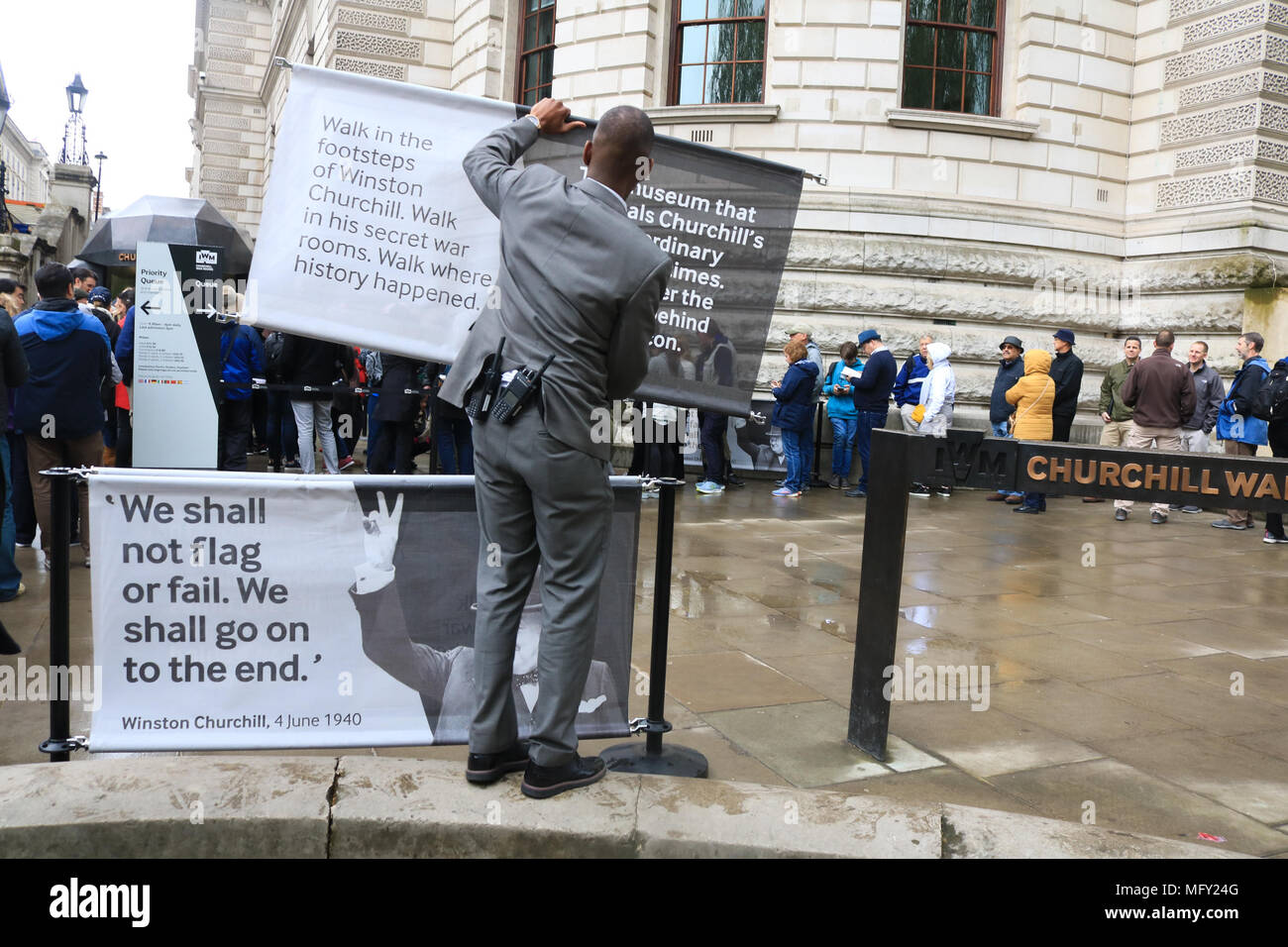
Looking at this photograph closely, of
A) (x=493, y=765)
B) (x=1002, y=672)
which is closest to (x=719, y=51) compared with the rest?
(x=1002, y=672)

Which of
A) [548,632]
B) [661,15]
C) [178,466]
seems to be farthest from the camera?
[661,15]

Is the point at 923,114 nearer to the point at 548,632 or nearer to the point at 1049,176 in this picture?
the point at 1049,176

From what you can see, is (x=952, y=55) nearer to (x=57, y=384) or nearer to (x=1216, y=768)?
(x=57, y=384)

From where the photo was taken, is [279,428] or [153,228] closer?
[279,428]

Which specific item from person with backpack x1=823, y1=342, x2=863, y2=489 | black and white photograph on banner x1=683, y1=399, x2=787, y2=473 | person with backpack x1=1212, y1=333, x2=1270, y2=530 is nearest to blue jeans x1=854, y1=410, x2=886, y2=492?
person with backpack x1=823, y1=342, x2=863, y2=489

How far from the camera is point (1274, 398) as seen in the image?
10.8 meters

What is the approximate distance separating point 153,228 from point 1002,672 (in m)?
15.1

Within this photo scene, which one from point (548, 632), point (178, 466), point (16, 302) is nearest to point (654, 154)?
point (548, 632)

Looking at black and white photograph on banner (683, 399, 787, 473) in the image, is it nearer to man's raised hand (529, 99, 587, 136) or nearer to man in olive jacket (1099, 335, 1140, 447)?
man in olive jacket (1099, 335, 1140, 447)

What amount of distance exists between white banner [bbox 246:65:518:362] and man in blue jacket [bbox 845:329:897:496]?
368 inches

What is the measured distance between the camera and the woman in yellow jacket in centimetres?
1212

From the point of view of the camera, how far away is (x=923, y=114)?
549 inches

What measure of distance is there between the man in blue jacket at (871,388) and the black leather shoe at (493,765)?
31.3 ft
